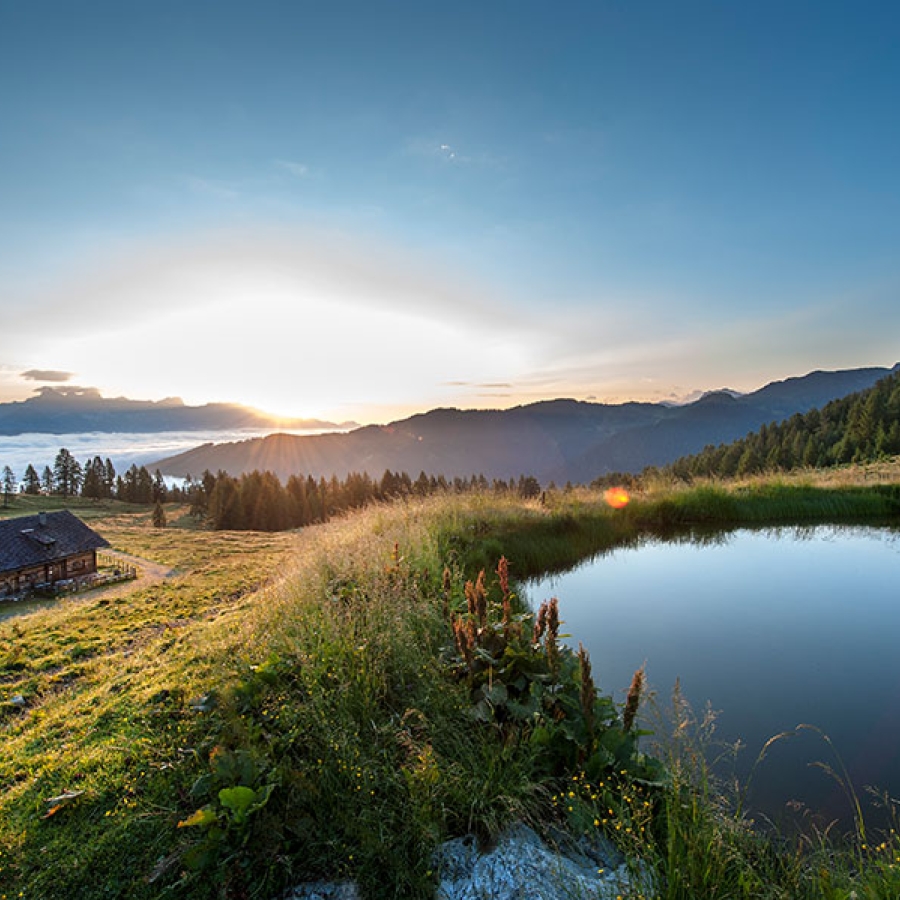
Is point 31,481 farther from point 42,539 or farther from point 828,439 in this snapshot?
A: point 828,439

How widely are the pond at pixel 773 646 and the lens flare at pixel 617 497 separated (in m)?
3.34

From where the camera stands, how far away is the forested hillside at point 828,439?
3509 centimetres

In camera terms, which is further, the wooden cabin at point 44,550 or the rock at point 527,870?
the wooden cabin at point 44,550

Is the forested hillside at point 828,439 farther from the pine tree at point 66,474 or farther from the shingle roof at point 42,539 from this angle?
the pine tree at point 66,474

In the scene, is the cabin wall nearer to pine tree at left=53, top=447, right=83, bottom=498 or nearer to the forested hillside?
the forested hillside

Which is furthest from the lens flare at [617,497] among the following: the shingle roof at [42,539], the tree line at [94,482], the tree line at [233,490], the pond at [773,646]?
the tree line at [94,482]

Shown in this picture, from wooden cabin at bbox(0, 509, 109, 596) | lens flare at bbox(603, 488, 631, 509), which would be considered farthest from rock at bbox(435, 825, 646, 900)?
wooden cabin at bbox(0, 509, 109, 596)

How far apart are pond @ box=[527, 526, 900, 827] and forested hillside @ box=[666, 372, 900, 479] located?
68.4 ft

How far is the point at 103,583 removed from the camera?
2612 cm

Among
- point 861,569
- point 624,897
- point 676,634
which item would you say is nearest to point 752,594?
point 676,634

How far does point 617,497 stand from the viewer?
45.3ft

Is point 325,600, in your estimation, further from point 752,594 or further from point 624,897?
point 752,594

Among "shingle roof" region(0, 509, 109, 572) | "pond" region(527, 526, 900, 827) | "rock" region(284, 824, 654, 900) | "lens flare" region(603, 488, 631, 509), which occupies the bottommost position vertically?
"shingle roof" region(0, 509, 109, 572)

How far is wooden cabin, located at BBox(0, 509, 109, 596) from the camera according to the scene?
2569 cm
